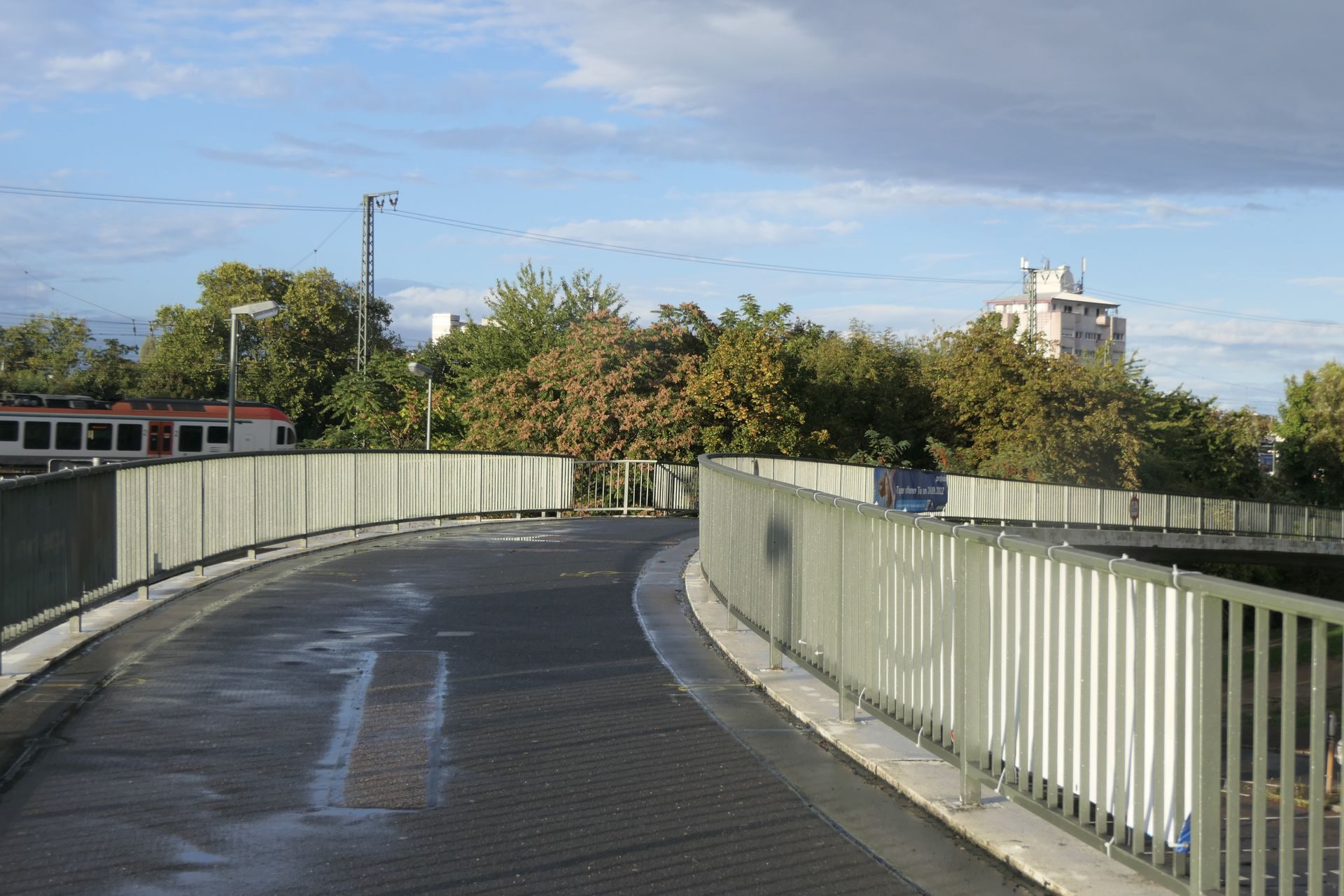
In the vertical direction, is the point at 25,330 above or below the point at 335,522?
above

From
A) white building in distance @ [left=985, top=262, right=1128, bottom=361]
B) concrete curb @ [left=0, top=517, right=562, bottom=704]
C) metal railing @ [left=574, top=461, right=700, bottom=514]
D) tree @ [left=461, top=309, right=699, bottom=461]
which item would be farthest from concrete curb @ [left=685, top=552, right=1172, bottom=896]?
white building in distance @ [left=985, top=262, right=1128, bottom=361]

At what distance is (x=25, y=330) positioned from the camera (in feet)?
286

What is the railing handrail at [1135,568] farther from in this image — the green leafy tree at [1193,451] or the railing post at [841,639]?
the green leafy tree at [1193,451]

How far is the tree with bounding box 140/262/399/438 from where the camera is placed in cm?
7556

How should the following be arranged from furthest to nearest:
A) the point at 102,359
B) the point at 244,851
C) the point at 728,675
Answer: the point at 102,359 → the point at 728,675 → the point at 244,851

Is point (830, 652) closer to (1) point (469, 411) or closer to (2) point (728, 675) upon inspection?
(2) point (728, 675)

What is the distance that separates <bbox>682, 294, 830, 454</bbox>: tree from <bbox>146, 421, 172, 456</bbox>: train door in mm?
22082

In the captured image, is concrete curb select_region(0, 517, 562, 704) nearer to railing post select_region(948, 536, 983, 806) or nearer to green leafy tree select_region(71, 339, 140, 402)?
railing post select_region(948, 536, 983, 806)

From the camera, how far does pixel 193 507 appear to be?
14164 mm

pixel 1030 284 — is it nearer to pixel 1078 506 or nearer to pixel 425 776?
pixel 1078 506

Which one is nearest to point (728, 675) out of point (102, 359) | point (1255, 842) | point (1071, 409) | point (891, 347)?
point (1255, 842)

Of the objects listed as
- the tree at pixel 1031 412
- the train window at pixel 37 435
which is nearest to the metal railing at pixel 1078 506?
the tree at pixel 1031 412

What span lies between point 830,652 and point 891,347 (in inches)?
2649

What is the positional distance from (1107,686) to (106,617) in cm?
933
